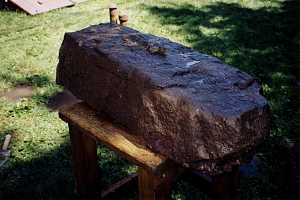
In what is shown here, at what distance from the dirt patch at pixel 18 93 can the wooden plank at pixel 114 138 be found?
2307mm

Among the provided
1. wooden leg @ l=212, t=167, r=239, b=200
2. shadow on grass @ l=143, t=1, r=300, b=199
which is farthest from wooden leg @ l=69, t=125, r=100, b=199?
shadow on grass @ l=143, t=1, r=300, b=199

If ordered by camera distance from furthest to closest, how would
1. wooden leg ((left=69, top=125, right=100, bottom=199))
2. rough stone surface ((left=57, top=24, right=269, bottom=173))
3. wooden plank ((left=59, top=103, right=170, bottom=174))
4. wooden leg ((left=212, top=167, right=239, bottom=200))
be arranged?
wooden leg ((left=69, top=125, right=100, bottom=199)) < wooden leg ((left=212, top=167, right=239, bottom=200)) < wooden plank ((left=59, top=103, right=170, bottom=174)) < rough stone surface ((left=57, top=24, right=269, bottom=173))

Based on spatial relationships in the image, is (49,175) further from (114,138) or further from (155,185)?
(155,185)

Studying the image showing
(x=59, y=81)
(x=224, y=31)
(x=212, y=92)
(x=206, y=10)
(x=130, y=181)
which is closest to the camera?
(x=212, y=92)

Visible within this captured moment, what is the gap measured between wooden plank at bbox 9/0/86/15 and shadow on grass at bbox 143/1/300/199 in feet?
5.74

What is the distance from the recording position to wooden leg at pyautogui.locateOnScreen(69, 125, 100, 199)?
9.02 feet

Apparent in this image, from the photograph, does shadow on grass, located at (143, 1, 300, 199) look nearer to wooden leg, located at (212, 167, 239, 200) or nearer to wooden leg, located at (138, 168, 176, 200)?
wooden leg, located at (212, 167, 239, 200)

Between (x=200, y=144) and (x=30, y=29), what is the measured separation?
5.47m

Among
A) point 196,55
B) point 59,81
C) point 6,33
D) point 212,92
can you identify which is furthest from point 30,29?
point 212,92

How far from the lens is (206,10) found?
7.36 metres

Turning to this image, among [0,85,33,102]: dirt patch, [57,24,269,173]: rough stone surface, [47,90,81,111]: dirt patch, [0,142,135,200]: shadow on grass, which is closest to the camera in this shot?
[57,24,269,173]: rough stone surface

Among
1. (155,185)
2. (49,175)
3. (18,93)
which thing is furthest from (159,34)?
(155,185)

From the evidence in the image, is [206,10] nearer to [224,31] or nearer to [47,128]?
[224,31]

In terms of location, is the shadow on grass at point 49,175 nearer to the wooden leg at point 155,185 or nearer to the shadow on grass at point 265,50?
the wooden leg at point 155,185
